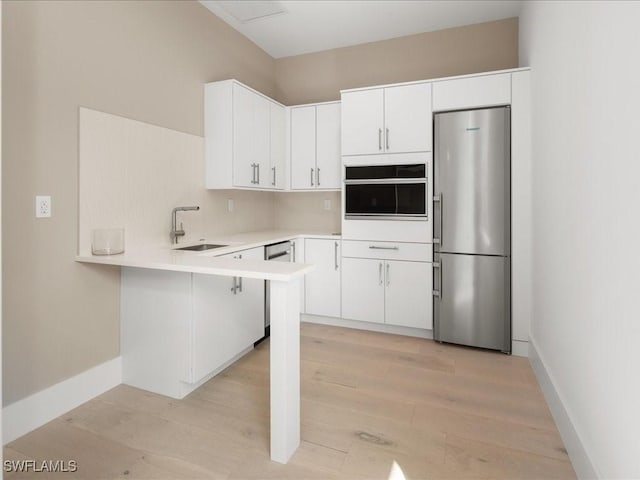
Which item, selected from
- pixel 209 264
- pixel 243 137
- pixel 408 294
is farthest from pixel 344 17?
pixel 209 264

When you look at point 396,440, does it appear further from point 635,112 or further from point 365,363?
point 635,112

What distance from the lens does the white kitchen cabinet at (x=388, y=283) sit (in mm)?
3170

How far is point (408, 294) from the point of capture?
3.22m

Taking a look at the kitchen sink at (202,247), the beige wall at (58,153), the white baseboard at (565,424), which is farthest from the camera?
the kitchen sink at (202,247)

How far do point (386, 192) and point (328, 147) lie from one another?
3.00 feet

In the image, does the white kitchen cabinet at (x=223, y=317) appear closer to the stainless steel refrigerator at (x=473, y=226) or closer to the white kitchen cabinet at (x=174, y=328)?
the white kitchen cabinet at (x=174, y=328)

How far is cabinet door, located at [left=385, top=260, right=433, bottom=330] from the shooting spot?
10.4ft

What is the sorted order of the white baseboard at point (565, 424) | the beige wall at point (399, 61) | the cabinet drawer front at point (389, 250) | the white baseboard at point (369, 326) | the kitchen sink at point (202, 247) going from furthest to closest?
the beige wall at point (399, 61) → the white baseboard at point (369, 326) → the cabinet drawer front at point (389, 250) → the kitchen sink at point (202, 247) → the white baseboard at point (565, 424)

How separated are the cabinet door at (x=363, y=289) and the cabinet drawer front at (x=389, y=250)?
0.06 metres

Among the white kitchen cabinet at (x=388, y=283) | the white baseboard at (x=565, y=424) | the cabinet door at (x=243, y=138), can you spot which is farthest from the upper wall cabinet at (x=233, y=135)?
the white baseboard at (x=565, y=424)

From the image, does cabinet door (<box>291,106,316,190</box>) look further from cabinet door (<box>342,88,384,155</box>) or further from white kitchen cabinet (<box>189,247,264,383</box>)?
white kitchen cabinet (<box>189,247,264,383</box>)

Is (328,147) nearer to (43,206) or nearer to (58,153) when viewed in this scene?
(58,153)

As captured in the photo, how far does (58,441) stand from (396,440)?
5.56 feet

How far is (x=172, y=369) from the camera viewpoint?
7.29 ft
